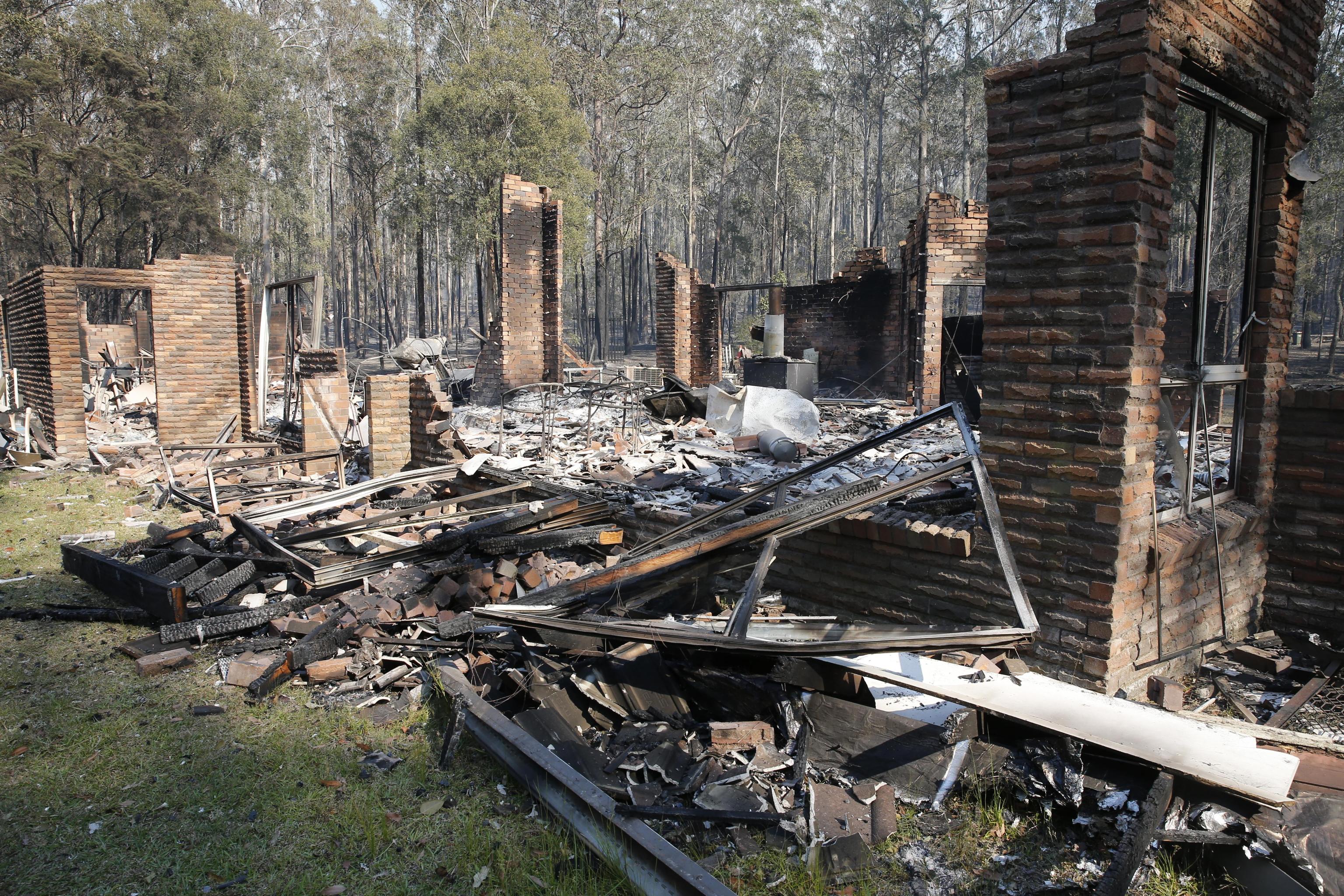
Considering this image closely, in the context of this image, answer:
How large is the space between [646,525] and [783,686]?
2.48 m

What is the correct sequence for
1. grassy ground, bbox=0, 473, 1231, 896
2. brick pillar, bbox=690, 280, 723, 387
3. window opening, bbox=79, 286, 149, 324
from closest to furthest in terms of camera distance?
grassy ground, bbox=0, 473, 1231, 896 < brick pillar, bbox=690, 280, 723, 387 < window opening, bbox=79, 286, 149, 324

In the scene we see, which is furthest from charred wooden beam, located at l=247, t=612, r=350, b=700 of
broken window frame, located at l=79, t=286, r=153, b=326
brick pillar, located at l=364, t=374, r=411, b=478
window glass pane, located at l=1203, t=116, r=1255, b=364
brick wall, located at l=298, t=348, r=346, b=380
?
broken window frame, located at l=79, t=286, r=153, b=326

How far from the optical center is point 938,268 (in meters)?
14.2

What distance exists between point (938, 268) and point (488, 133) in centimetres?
1555

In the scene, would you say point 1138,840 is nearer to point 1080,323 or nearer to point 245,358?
point 1080,323

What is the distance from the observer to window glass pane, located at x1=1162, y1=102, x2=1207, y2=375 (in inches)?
668

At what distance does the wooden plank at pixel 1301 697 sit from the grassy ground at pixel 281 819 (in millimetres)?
1523

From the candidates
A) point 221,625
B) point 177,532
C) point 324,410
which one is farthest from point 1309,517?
point 324,410

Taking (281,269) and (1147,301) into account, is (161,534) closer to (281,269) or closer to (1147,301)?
(1147,301)

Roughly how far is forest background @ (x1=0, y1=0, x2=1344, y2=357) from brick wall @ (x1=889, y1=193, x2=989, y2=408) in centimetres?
1251

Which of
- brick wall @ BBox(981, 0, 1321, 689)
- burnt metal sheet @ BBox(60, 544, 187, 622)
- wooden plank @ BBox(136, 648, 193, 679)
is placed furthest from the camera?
burnt metal sheet @ BBox(60, 544, 187, 622)

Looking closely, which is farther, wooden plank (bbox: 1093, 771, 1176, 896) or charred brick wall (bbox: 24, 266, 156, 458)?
charred brick wall (bbox: 24, 266, 156, 458)

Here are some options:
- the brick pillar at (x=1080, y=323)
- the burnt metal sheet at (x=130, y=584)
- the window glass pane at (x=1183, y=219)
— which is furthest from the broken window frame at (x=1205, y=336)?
the window glass pane at (x=1183, y=219)

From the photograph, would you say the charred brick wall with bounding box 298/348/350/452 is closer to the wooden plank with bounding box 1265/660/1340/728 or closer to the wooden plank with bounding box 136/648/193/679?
the wooden plank with bounding box 136/648/193/679
